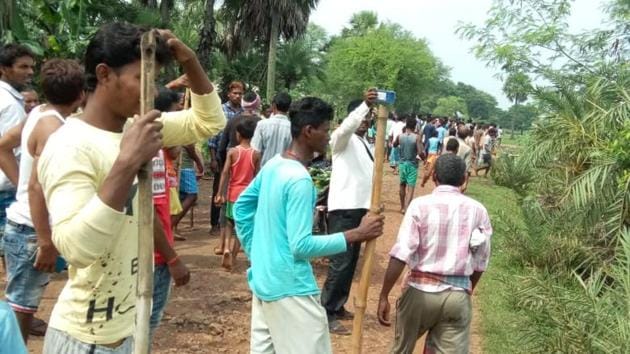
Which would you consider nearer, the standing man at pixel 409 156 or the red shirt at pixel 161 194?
the red shirt at pixel 161 194

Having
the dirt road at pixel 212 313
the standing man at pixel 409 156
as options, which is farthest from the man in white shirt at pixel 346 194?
the standing man at pixel 409 156

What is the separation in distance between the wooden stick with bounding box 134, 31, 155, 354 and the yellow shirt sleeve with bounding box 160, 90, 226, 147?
69 cm

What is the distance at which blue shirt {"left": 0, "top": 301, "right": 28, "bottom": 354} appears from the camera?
4.65ft

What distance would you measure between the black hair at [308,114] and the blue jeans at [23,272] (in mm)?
1587

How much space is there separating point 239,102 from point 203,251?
6.92 feet

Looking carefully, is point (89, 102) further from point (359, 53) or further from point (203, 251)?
point (359, 53)

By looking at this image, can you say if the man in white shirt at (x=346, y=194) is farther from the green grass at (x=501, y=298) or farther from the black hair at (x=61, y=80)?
the black hair at (x=61, y=80)

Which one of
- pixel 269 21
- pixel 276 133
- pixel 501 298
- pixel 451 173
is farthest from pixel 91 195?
pixel 269 21

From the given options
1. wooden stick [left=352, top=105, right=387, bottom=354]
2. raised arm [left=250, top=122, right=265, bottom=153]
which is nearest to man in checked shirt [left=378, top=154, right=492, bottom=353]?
wooden stick [left=352, top=105, right=387, bottom=354]

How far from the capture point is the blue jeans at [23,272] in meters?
3.48

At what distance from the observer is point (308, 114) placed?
123 inches

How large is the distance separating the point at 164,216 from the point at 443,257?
1.53 metres

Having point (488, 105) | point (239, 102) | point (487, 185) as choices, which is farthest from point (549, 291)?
point (488, 105)

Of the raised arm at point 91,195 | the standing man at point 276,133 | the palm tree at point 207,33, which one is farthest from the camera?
the palm tree at point 207,33
